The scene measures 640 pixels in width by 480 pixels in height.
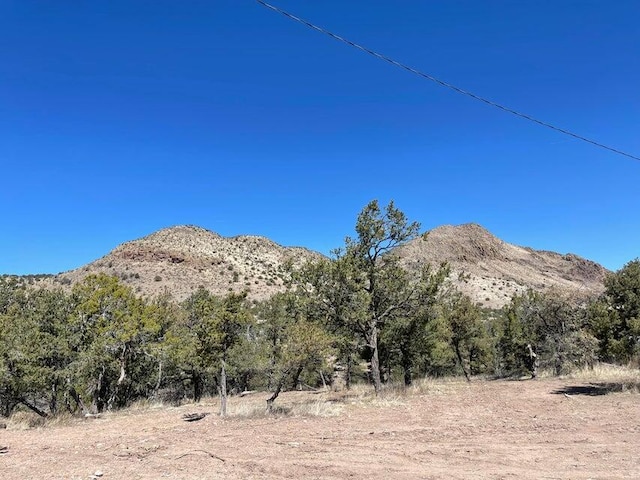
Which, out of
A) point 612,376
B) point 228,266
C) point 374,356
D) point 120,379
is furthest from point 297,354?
point 228,266

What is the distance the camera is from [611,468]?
25.7ft

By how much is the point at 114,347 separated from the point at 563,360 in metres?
22.7

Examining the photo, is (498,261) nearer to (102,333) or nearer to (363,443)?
(102,333)

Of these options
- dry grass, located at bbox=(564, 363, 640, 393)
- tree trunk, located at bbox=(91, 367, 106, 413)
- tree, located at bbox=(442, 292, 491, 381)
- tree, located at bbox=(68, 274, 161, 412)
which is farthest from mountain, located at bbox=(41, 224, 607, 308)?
tree, located at bbox=(68, 274, 161, 412)

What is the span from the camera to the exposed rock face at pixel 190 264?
64000mm

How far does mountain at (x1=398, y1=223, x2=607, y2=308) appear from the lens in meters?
109

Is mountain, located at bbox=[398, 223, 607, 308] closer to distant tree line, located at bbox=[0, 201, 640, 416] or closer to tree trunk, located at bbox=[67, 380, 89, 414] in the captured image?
distant tree line, located at bbox=[0, 201, 640, 416]

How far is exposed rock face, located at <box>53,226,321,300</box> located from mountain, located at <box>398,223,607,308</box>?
39819 millimetres

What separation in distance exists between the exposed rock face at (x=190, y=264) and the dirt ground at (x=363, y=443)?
46.3 m

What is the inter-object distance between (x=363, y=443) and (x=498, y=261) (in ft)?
411

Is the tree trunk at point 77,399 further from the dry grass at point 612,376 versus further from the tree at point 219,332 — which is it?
the dry grass at point 612,376

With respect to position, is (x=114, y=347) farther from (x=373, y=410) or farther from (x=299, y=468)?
(x=299, y=468)

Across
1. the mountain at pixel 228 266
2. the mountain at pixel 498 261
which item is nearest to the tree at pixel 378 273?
the mountain at pixel 228 266

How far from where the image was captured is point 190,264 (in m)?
71.4
